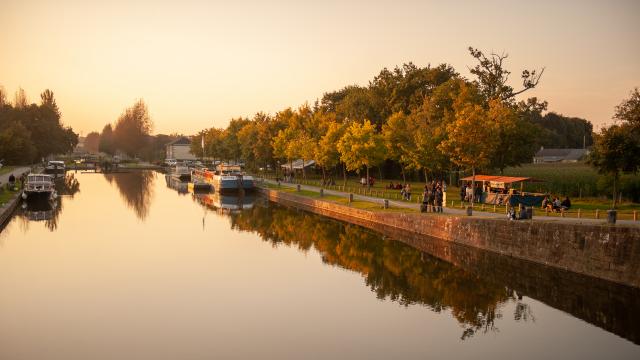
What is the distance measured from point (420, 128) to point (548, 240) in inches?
1206

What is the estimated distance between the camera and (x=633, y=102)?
38781 mm

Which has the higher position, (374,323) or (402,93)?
(402,93)

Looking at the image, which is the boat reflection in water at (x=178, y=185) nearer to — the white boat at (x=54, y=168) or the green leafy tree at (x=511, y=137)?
the white boat at (x=54, y=168)

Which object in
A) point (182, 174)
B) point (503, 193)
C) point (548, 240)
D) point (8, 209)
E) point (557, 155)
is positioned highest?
point (557, 155)

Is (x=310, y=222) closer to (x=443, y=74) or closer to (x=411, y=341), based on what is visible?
(x=411, y=341)

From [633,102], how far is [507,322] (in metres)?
24.3

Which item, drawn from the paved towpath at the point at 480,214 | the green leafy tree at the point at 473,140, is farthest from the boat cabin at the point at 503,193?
the paved towpath at the point at 480,214

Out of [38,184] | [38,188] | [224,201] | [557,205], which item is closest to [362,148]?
[224,201]

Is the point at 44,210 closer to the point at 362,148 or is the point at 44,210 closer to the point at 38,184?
the point at 38,184

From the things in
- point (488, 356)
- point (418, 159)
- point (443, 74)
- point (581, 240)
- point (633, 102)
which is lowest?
point (488, 356)

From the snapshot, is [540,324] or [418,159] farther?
[418,159]

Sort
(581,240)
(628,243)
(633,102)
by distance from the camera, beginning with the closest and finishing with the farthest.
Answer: (628,243) → (581,240) → (633,102)

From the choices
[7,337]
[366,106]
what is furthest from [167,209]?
[7,337]

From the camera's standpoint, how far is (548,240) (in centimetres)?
2930
